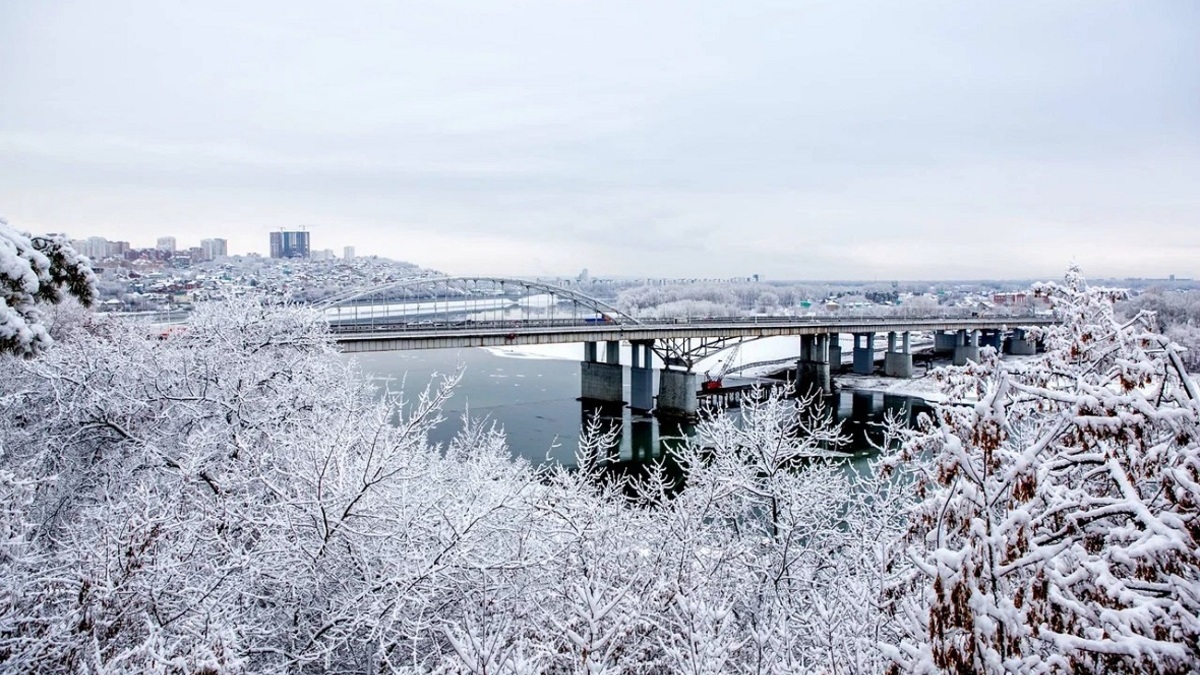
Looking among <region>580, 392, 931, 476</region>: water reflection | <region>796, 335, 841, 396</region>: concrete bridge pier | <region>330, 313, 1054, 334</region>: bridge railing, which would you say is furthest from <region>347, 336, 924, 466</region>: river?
<region>330, 313, 1054, 334</region>: bridge railing

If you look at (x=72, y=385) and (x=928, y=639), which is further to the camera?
(x=72, y=385)

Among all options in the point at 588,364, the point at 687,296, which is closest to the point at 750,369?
the point at 588,364

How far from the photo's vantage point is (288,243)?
600 ft

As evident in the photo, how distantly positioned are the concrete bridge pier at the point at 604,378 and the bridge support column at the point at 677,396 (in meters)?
2.85

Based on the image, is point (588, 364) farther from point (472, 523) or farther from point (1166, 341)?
point (1166, 341)

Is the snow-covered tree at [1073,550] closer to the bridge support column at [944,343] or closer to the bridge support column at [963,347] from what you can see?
the bridge support column at [963,347]

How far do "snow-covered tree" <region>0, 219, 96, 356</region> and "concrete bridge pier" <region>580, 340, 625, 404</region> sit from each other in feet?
122

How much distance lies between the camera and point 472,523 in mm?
8164

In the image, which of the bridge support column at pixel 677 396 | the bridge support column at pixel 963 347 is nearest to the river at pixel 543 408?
the bridge support column at pixel 677 396

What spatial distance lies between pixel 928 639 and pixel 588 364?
4714 centimetres

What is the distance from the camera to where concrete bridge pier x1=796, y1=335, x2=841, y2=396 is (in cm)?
5725

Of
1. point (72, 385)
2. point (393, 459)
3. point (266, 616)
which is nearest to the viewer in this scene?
point (266, 616)

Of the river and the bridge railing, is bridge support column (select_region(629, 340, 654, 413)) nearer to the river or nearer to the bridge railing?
the river

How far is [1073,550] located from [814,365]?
56.3 m
